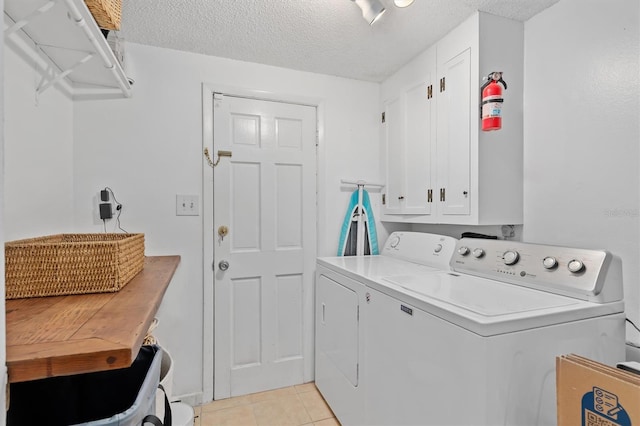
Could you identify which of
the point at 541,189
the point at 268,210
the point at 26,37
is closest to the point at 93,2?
the point at 26,37

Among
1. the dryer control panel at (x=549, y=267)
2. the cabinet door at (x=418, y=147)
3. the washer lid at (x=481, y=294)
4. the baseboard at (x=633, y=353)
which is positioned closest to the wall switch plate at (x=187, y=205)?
the washer lid at (x=481, y=294)

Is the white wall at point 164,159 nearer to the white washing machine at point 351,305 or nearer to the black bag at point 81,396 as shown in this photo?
the white washing machine at point 351,305

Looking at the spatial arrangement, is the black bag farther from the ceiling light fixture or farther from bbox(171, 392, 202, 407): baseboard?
the ceiling light fixture

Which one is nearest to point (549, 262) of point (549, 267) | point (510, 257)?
point (549, 267)

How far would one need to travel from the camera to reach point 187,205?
2.03 metres

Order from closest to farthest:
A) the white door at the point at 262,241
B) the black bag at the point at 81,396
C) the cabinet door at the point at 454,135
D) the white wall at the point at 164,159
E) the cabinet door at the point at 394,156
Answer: the black bag at the point at 81,396 < the cabinet door at the point at 454,135 < the white wall at the point at 164,159 < the white door at the point at 262,241 < the cabinet door at the point at 394,156

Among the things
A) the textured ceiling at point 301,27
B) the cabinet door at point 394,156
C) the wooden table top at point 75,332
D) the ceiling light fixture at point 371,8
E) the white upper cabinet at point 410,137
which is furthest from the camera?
the cabinet door at point 394,156

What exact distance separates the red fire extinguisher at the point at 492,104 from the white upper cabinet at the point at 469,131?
0.08m

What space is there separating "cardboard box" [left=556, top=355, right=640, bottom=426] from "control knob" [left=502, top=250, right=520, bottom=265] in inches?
20.9

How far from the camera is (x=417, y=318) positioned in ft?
4.06

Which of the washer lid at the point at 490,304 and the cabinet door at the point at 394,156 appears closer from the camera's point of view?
the washer lid at the point at 490,304

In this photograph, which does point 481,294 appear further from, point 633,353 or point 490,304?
point 633,353

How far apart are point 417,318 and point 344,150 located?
4.94 ft

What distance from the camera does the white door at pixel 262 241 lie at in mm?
2117
